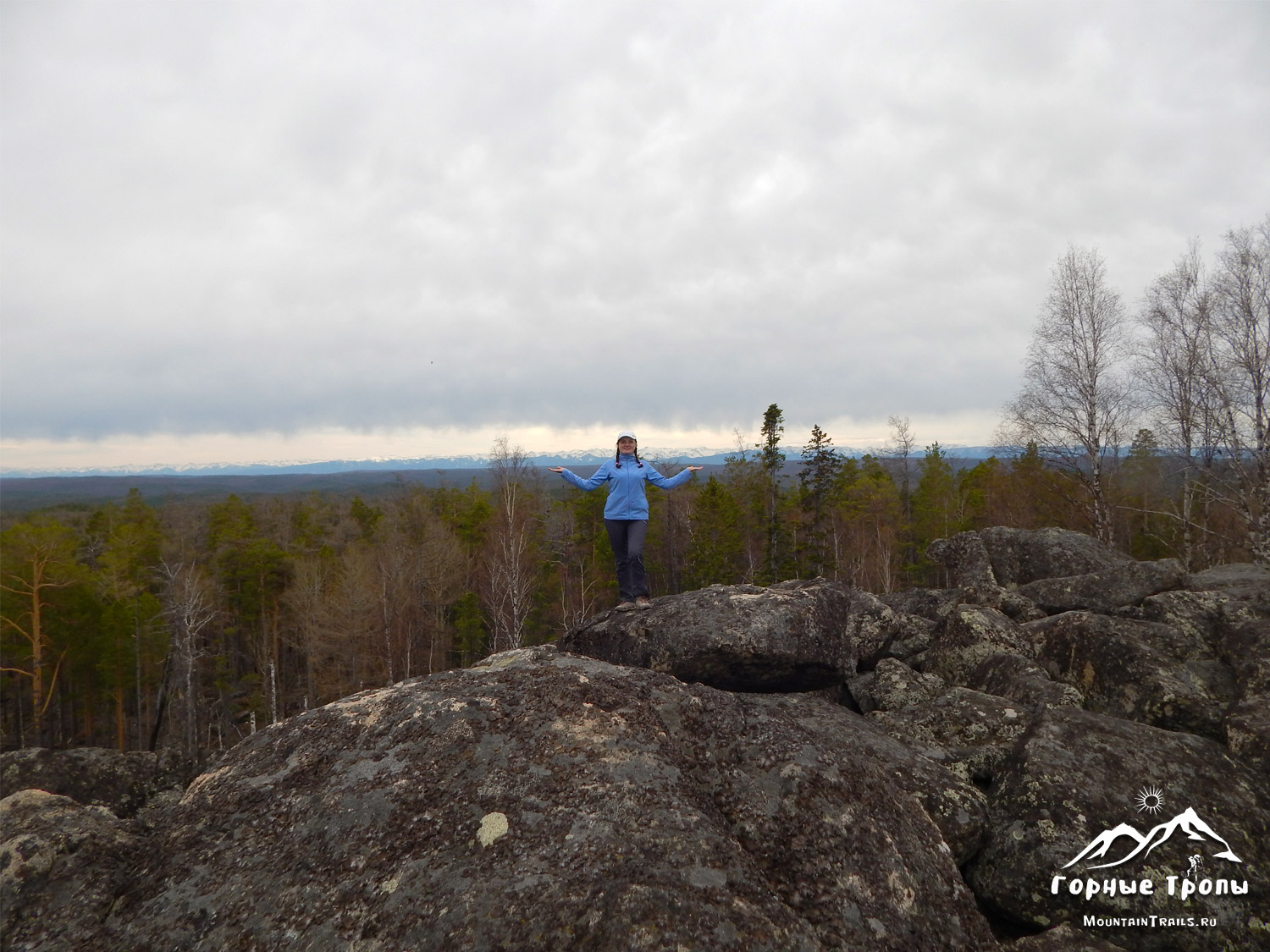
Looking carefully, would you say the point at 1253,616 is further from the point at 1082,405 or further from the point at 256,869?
the point at 1082,405

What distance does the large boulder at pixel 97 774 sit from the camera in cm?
492

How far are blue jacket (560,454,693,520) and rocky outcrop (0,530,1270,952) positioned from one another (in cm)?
381

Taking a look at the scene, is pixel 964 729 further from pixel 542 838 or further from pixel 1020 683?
pixel 542 838

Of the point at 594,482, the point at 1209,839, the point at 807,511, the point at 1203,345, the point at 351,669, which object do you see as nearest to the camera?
the point at 1209,839

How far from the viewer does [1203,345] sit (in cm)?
2836

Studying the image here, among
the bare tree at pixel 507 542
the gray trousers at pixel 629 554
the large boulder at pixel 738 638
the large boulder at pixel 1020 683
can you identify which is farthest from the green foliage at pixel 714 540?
the large boulder at pixel 738 638

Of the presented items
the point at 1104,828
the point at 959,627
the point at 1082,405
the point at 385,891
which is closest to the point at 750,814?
the point at 385,891

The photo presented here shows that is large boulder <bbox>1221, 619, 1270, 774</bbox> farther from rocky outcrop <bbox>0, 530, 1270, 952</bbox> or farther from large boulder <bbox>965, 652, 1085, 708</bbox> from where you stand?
large boulder <bbox>965, 652, 1085, 708</bbox>

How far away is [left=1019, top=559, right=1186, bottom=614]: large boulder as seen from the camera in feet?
30.7

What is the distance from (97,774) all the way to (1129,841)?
790cm

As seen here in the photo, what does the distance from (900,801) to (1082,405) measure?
3361 cm

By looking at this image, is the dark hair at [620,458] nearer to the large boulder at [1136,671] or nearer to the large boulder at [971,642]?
the large boulder at [971,642]

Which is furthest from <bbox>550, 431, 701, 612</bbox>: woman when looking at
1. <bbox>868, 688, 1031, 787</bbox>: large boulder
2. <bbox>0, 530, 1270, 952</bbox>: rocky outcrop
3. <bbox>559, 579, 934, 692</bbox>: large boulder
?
<bbox>868, 688, 1031, 787</bbox>: large boulder

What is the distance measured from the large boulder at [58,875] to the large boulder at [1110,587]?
11368 mm
